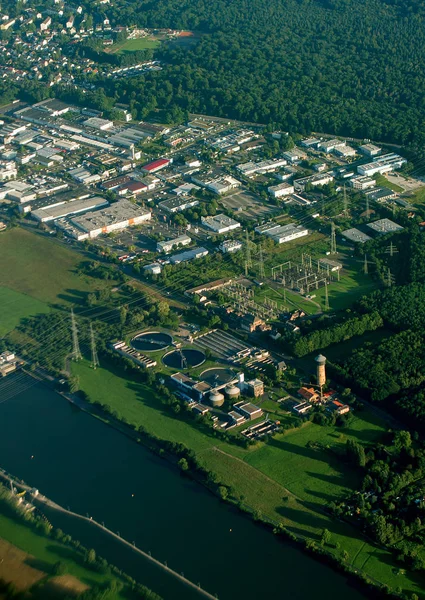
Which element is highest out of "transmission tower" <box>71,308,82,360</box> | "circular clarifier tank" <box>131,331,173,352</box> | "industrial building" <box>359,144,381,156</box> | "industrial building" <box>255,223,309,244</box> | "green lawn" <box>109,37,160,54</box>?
"transmission tower" <box>71,308,82,360</box>

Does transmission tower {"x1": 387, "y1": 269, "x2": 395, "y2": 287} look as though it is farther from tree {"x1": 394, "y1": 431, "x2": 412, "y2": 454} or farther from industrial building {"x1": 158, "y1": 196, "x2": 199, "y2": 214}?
industrial building {"x1": 158, "y1": 196, "x2": 199, "y2": 214}

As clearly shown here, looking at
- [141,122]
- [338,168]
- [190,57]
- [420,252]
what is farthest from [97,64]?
[420,252]

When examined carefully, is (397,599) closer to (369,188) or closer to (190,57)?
(369,188)

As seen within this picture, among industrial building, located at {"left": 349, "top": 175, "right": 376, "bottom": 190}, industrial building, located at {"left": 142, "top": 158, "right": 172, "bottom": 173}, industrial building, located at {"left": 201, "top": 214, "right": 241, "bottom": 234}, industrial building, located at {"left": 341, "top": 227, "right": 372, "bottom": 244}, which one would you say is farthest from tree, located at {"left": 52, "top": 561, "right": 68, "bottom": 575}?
industrial building, located at {"left": 142, "top": 158, "right": 172, "bottom": 173}

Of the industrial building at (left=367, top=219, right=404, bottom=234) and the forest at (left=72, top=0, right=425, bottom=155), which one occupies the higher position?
the forest at (left=72, top=0, right=425, bottom=155)

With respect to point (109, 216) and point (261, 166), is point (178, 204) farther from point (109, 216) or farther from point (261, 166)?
point (261, 166)
